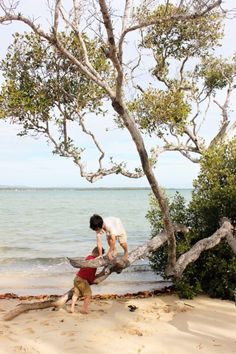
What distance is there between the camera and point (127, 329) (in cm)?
918

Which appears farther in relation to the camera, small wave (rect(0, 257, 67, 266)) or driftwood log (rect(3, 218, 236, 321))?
small wave (rect(0, 257, 67, 266))

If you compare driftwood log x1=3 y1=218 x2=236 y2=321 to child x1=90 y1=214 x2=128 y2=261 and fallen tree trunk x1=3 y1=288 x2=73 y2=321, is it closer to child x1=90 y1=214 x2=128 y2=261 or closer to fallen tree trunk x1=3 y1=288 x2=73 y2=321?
fallen tree trunk x1=3 y1=288 x2=73 y2=321

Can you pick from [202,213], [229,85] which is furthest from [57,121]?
[229,85]

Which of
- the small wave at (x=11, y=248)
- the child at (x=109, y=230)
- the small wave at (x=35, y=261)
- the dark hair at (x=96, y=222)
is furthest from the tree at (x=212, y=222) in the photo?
the small wave at (x=11, y=248)

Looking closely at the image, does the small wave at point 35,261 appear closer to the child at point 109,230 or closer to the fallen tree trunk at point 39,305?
the fallen tree trunk at point 39,305

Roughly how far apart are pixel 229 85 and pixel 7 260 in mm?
15497

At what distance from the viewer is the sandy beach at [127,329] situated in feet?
26.4

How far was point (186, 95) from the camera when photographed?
21219 mm

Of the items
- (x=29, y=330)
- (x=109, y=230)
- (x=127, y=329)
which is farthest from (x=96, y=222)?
(x=29, y=330)

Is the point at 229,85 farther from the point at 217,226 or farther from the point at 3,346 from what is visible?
the point at 3,346

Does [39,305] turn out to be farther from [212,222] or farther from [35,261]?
[35,261]

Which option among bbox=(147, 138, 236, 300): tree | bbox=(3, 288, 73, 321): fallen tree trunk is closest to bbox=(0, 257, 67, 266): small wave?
bbox=(147, 138, 236, 300): tree

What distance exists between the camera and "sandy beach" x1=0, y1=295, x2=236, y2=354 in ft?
26.4

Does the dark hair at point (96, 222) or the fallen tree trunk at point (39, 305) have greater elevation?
the dark hair at point (96, 222)
